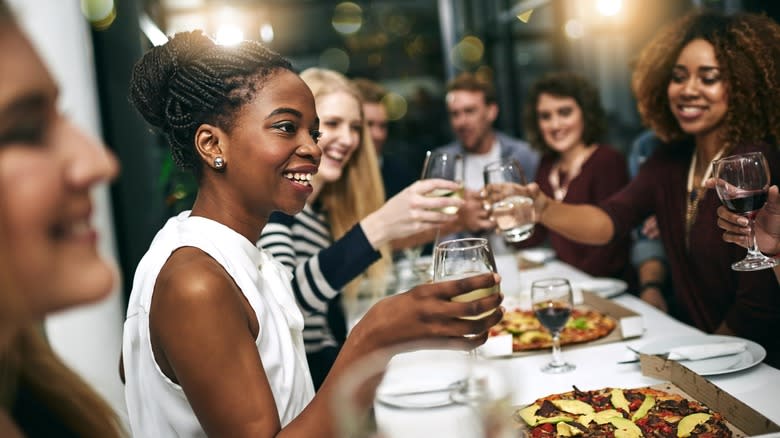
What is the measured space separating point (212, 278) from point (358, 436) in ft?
1.90

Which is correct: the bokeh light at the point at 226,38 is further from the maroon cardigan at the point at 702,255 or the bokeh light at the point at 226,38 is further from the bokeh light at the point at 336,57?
the bokeh light at the point at 336,57

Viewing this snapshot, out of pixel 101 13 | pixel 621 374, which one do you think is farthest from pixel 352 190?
pixel 101 13

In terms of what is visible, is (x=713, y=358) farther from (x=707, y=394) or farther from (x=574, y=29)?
(x=574, y=29)

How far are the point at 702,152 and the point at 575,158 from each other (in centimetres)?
172

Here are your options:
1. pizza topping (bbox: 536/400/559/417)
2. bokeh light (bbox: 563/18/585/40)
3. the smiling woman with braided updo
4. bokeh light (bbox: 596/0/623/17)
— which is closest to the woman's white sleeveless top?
the smiling woman with braided updo

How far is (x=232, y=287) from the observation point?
43.4 inches

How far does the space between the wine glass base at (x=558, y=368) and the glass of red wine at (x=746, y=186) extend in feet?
1.41

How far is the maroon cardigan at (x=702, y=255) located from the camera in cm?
195

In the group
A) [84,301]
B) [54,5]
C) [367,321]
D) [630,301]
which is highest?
[54,5]

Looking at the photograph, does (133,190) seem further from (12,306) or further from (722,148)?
(12,306)

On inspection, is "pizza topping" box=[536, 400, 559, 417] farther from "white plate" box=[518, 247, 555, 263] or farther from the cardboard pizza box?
"white plate" box=[518, 247, 555, 263]

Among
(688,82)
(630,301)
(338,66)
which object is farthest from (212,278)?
(338,66)

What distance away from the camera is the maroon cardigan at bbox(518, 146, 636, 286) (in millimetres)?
3396

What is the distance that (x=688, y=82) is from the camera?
2178 millimetres
